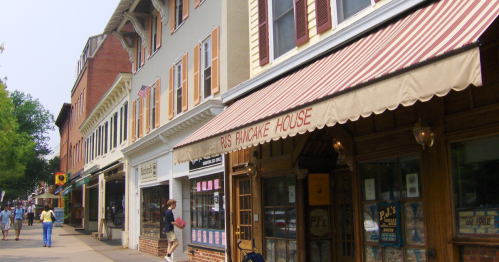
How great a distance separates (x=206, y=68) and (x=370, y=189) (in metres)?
7.53

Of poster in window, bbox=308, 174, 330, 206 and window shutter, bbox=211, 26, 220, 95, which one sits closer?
poster in window, bbox=308, 174, 330, 206

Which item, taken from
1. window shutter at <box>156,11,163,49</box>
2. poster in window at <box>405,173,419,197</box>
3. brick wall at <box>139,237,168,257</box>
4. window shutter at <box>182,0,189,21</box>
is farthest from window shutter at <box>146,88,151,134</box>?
poster in window at <box>405,173,419,197</box>

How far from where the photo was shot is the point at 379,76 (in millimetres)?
5242

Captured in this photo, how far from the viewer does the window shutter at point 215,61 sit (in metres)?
12.7

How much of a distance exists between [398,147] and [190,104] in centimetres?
877

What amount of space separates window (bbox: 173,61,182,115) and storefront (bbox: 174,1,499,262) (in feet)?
19.8

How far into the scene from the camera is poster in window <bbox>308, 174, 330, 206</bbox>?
365 inches

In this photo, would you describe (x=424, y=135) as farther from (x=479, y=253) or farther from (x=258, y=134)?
(x=258, y=134)

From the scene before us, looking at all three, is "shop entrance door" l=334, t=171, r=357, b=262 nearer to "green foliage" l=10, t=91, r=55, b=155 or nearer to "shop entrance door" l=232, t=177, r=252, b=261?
"shop entrance door" l=232, t=177, r=252, b=261

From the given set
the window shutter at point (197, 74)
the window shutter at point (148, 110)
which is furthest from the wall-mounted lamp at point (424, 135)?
the window shutter at point (148, 110)

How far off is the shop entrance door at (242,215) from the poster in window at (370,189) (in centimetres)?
406

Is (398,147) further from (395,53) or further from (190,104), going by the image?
(190,104)

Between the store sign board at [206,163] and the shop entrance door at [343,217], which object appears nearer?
the shop entrance door at [343,217]

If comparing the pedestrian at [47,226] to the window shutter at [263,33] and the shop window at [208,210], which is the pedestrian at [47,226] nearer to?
the shop window at [208,210]
